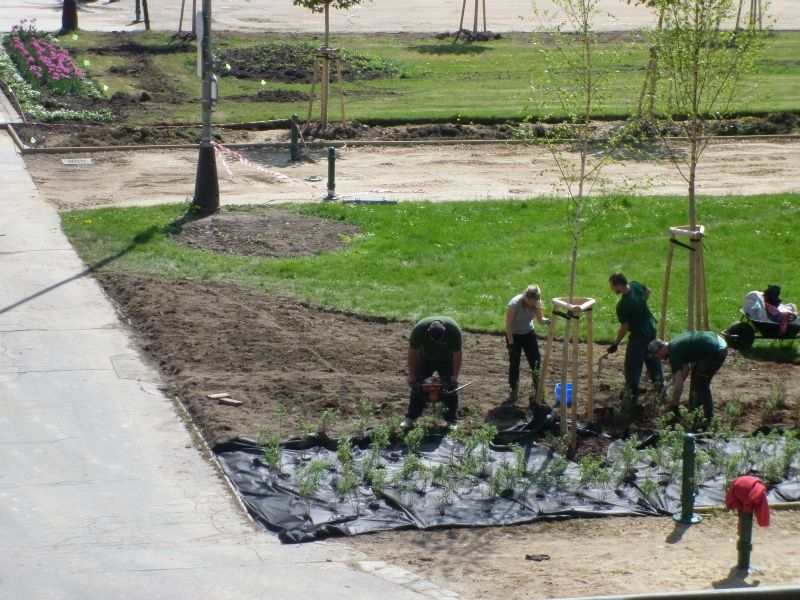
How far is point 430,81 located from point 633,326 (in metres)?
24.3

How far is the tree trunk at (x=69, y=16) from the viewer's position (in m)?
43.7

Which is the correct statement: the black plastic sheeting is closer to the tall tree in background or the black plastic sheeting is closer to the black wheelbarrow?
the black wheelbarrow

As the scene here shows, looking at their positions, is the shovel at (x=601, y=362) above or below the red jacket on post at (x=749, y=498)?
below

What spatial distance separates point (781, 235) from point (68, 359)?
478 inches

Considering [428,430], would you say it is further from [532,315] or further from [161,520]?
[161,520]

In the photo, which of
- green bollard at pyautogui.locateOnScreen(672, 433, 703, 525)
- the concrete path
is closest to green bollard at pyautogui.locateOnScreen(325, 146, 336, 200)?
the concrete path

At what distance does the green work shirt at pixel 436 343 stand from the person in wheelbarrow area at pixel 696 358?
212 cm

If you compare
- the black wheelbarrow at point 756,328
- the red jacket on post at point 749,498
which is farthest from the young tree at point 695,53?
the red jacket on post at point 749,498

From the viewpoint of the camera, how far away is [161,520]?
1034cm

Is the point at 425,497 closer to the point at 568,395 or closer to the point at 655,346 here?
the point at 568,395

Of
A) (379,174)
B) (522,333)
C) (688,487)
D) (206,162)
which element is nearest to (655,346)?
(522,333)

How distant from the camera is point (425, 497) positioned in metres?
10.9

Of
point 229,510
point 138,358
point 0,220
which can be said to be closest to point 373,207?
point 0,220

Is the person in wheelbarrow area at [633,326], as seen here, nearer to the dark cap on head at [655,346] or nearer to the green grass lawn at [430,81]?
the dark cap on head at [655,346]
